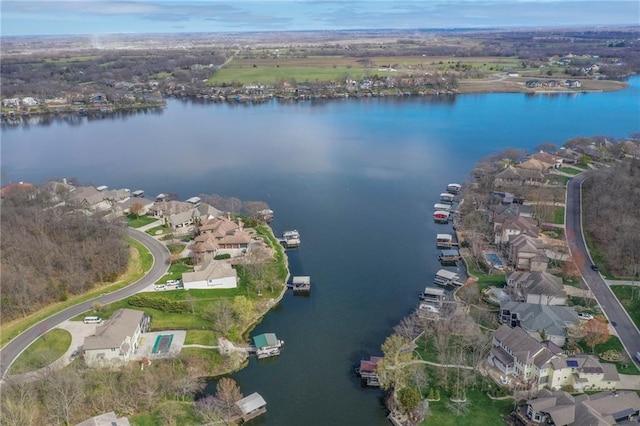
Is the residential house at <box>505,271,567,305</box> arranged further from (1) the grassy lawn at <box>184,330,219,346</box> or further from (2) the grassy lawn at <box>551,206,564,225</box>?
(1) the grassy lawn at <box>184,330,219,346</box>

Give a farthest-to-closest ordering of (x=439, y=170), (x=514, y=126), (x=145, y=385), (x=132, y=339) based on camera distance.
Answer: (x=514, y=126)
(x=439, y=170)
(x=132, y=339)
(x=145, y=385)

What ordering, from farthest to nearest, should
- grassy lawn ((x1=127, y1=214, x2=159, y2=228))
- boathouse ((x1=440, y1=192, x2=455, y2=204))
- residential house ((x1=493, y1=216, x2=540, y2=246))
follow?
boathouse ((x1=440, y1=192, x2=455, y2=204)) < grassy lawn ((x1=127, y1=214, x2=159, y2=228)) < residential house ((x1=493, y1=216, x2=540, y2=246))

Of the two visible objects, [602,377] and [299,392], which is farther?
[299,392]

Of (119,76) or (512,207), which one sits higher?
(119,76)

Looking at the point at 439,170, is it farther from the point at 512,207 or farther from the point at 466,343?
the point at 466,343

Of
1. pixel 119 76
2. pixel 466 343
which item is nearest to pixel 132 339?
pixel 466 343

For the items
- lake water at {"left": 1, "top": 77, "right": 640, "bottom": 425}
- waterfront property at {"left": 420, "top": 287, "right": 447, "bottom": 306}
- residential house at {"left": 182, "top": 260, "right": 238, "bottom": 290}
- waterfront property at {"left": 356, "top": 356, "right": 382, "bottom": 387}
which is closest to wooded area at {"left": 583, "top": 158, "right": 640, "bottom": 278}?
waterfront property at {"left": 420, "top": 287, "right": 447, "bottom": 306}

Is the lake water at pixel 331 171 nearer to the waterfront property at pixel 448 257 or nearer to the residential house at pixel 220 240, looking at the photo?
the waterfront property at pixel 448 257
